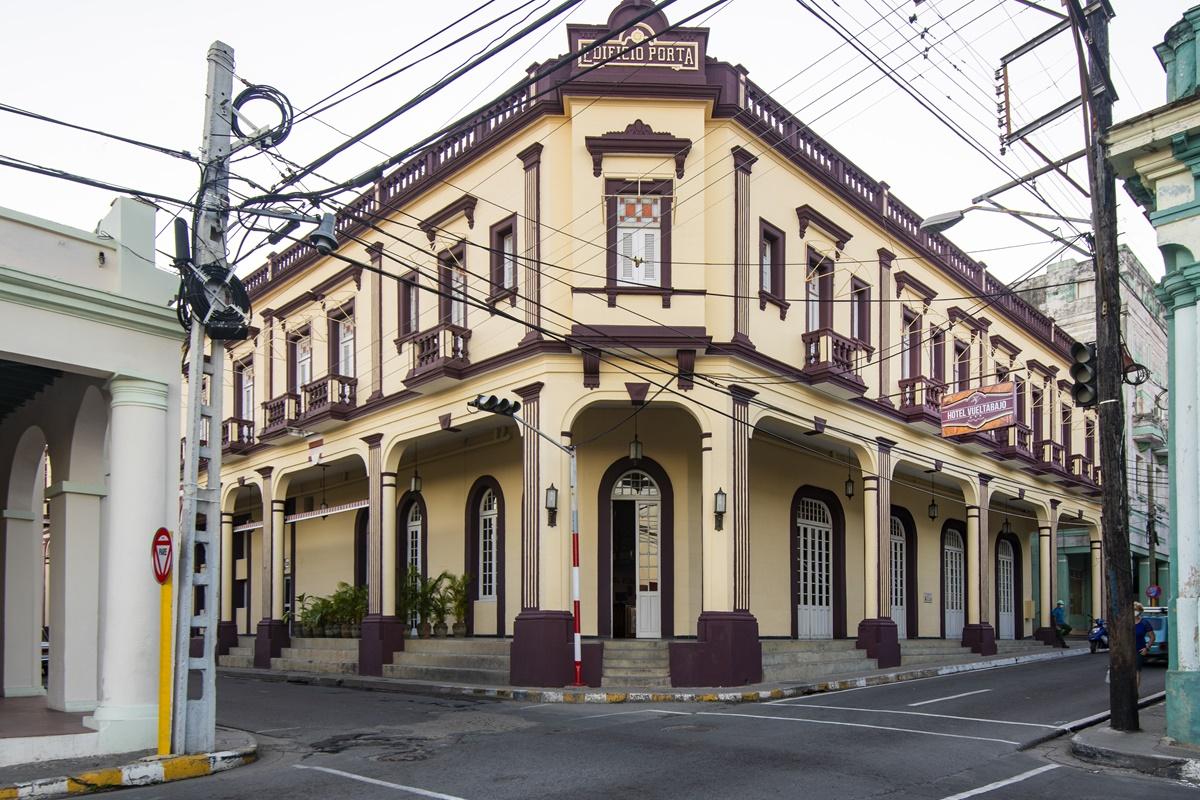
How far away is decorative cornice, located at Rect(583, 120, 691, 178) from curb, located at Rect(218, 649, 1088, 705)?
8602 millimetres

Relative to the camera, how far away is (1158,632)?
26391 mm

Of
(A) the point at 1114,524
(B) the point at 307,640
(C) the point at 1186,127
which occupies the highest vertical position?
(C) the point at 1186,127

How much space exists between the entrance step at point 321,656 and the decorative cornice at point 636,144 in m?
11.6

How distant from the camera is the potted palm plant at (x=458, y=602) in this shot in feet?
75.8

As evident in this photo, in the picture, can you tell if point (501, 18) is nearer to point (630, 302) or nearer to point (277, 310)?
point (630, 302)

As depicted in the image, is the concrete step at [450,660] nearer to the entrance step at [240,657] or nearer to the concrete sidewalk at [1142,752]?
the entrance step at [240,657]

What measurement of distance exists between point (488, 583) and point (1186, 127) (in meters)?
15.8

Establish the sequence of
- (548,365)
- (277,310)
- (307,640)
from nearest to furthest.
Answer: (548,365)
(307,640)
(277,310)

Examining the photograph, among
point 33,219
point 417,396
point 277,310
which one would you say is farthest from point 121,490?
point 277,310

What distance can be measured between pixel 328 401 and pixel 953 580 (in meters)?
17.9

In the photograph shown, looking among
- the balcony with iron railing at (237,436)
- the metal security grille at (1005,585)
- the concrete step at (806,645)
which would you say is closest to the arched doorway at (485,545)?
the concrete step at (806,645)

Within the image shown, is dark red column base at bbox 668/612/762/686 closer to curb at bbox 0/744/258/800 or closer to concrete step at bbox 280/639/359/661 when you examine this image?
curb at bbox 0/744/258/800

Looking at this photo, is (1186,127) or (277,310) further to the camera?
(277,310)

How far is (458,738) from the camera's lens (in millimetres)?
12734
